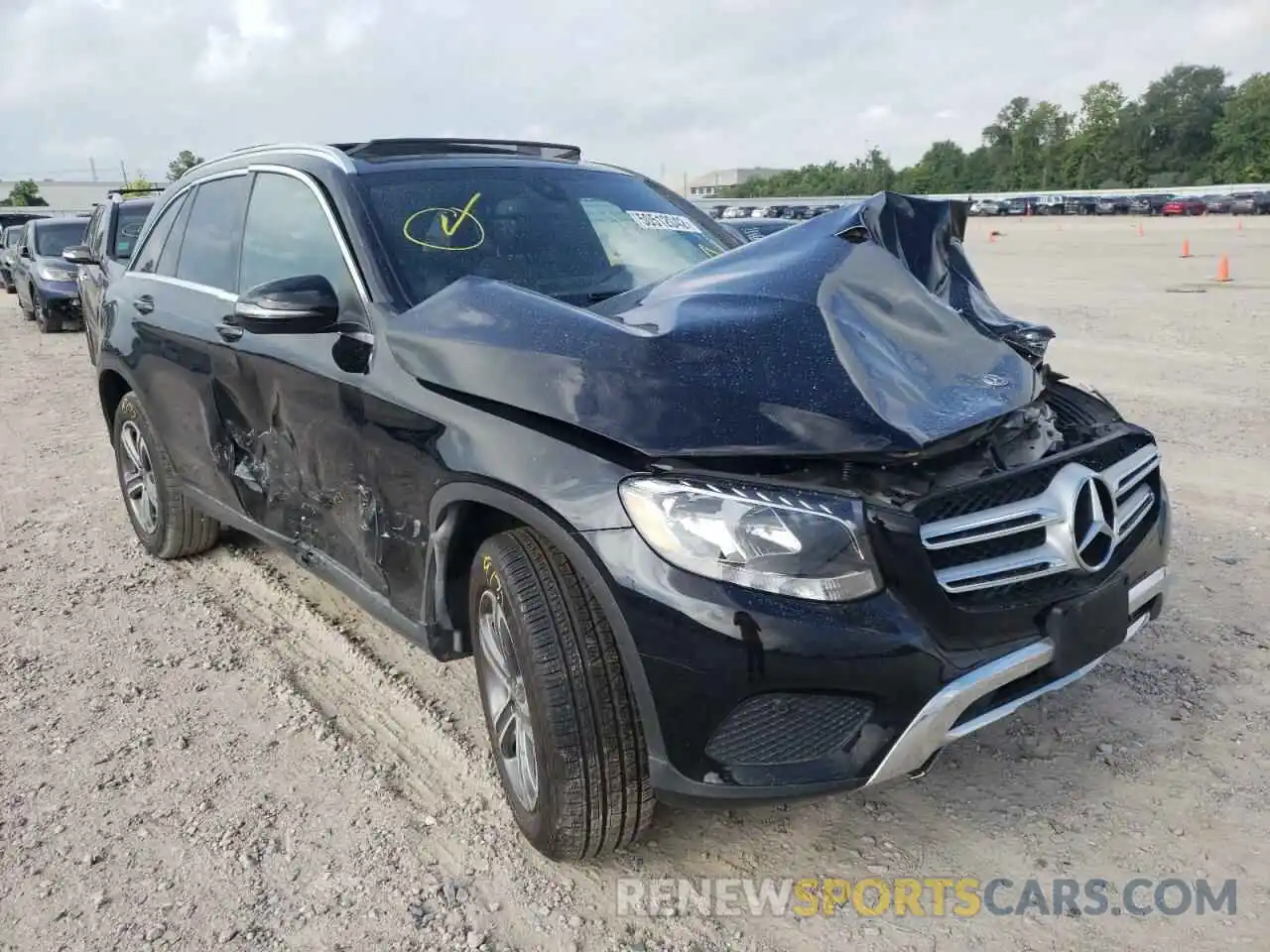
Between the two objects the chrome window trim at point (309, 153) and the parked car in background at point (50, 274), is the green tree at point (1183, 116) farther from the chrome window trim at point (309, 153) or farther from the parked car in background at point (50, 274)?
the chrome window trim at point (309, 153)

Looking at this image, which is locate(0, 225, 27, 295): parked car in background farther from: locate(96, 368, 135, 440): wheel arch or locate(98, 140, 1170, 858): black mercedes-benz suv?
locate(98, 140, 1170, 858): black mercedes-benz suv

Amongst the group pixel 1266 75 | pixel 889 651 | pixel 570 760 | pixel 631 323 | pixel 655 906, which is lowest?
pixel 655 906

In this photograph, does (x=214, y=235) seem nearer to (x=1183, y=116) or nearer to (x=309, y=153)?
(x=309, y=153)

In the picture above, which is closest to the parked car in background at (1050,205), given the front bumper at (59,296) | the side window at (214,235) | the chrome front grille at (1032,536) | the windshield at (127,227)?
the front bumper at (59,296)

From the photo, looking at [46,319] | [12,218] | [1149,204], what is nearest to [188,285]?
[46,319]

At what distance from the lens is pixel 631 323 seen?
8.49 feet

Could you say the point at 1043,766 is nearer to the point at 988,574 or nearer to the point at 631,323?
the point at 988,574

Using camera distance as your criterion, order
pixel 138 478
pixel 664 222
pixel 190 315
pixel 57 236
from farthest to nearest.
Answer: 1. pixel 57 236
2. pixel 138 478
3. pixel 190 315
4. pixel 664 222

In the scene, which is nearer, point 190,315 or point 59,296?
point 190,315

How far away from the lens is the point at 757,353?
240 cm

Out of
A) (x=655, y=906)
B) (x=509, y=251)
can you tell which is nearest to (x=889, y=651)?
(x=655, y=906)

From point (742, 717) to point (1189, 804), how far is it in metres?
1.46

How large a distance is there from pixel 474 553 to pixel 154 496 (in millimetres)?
2786

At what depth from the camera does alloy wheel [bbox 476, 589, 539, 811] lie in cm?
253
